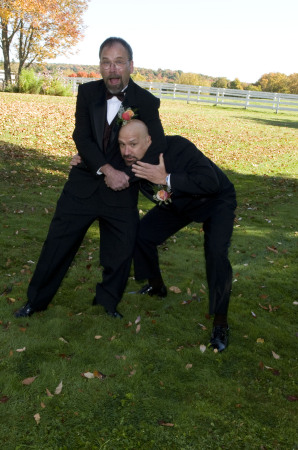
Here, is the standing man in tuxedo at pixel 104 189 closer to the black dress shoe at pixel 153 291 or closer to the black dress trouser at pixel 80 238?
the black dress trouser at pixel 80 238

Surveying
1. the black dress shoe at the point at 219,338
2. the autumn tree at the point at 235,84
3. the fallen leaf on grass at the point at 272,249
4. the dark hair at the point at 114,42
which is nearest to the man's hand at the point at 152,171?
the dark hair at the point at 114,42

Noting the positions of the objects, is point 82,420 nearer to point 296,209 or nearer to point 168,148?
point 168,148

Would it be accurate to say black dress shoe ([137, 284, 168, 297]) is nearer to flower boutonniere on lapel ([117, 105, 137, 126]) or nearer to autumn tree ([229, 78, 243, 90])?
flower boutonniere on lapel ([117, 105, 137, 126])

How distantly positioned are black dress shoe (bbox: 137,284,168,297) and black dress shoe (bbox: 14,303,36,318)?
147cm

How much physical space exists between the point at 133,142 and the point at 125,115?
25cm

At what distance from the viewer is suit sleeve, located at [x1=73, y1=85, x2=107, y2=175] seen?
14.5 ft

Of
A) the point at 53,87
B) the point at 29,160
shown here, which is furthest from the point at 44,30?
the point at 29,160

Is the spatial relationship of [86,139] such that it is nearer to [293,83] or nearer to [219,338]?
[219,338]

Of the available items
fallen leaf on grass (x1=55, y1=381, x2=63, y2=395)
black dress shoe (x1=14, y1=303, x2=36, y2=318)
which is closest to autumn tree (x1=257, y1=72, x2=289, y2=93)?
black dress shoe (x1=14, y1=303, x2=36, y2=318)

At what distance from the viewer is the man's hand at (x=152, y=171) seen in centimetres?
423

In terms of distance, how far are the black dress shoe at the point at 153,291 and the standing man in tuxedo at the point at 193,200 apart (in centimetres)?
95

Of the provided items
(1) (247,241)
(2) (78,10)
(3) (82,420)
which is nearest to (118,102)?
(3) (82,420)

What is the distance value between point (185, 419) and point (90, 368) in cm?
102

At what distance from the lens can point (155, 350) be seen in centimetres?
468
